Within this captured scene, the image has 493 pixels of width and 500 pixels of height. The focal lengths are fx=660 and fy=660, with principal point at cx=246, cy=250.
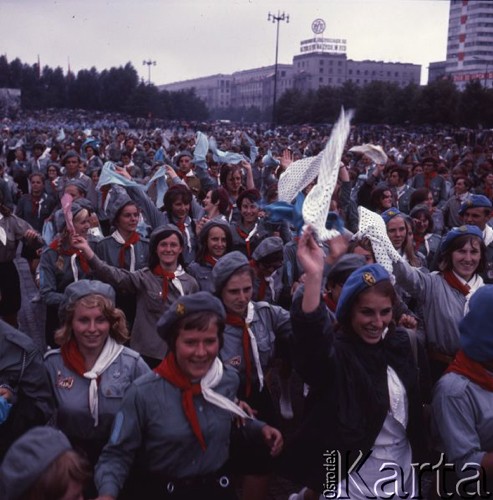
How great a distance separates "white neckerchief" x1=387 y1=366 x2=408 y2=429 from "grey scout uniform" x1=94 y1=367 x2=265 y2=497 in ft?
2.80

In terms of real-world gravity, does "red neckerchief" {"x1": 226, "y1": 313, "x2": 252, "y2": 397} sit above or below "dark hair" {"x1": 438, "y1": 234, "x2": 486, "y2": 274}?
below

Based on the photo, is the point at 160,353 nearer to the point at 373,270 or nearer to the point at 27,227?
the point at 373,270

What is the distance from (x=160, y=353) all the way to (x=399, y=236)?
2291 mm

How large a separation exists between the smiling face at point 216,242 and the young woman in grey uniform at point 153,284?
53 centimetres

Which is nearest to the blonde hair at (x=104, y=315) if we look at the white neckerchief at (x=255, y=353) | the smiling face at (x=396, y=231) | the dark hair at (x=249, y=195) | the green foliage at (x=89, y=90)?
the white neckerchief at (x=255, y=353)

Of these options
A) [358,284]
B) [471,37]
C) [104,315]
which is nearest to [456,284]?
[358,284]

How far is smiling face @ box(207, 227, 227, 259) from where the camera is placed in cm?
571

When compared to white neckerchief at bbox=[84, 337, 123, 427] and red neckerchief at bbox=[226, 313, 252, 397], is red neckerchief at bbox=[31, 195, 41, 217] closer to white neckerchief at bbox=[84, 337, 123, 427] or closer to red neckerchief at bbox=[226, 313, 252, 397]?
red neckerchief at bbox=[226, 313, 252, 397]

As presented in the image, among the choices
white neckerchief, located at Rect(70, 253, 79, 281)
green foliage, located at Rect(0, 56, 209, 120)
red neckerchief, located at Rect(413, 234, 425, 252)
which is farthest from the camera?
green foliage, located at Rect(0, 56, 209, 120)

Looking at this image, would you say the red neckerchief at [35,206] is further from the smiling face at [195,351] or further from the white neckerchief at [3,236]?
the smiling face at [195,351]

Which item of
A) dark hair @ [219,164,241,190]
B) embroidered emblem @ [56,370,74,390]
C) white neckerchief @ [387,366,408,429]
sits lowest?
embroidered emblem @ [56,370,74,390]

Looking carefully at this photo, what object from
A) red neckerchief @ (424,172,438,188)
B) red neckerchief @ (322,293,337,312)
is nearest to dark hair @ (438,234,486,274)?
red neckerchief @ (322,293,337,312)

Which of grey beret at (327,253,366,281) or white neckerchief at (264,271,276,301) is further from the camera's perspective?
white neckerchief at (264,271,276,301)

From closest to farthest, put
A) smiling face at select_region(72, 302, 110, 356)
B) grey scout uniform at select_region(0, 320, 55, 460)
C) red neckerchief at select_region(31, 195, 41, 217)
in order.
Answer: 1. grey scout uniform at select_region(0, 320, 55, 460)
2. smiling face at select_region(72, 302, 110, 356)
3. red neckerchief at select_region(31, 195, 41, 217)
